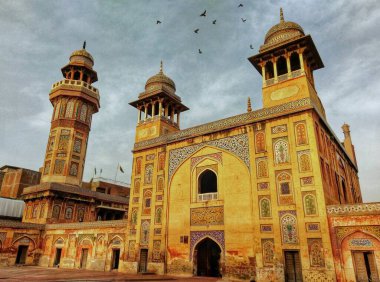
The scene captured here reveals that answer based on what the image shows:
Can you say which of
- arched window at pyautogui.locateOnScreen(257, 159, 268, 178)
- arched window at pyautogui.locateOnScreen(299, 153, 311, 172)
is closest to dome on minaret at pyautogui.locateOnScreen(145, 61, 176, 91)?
arched window at pyautogui.locateOnScreen(257, 159, 268, 178)

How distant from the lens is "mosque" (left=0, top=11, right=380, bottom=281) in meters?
12.2

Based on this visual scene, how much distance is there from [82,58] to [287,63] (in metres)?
22.2

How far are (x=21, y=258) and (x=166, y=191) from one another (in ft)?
42.9

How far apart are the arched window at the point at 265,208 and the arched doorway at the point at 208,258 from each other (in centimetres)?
358

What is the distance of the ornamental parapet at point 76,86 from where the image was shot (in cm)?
2912

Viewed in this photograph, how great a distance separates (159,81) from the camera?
22031 mm

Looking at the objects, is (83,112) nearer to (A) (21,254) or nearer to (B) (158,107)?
(B) (158,107)

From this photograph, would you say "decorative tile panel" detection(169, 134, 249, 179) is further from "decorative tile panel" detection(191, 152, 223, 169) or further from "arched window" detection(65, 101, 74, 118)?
"arched window" detection(65, 101, 74, 118)

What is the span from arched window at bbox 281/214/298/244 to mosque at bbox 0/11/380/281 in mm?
42

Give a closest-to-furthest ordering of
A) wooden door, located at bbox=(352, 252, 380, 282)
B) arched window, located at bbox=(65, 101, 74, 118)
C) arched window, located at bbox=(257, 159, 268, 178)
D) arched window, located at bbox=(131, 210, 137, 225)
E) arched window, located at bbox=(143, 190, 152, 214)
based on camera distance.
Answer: wooden door, located at bbox=(352, 252, 380, 282) → arched window, located at bbox=(257, 159, 268, 178) → arched window, located at bbox=(143, 190, 152, 214) → arched window, located at bbox=(131, 210, 137, 225) → arched window, located at bbox=(65, 101, 74, 118)

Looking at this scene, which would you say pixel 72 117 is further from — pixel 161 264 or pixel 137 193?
pixel 161 264

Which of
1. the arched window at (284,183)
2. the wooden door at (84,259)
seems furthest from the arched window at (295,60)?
the wooden door at (84,259)

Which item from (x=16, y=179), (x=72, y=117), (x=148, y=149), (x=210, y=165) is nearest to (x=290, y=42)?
(x=210, y=165)

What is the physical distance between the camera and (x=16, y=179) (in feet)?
119
